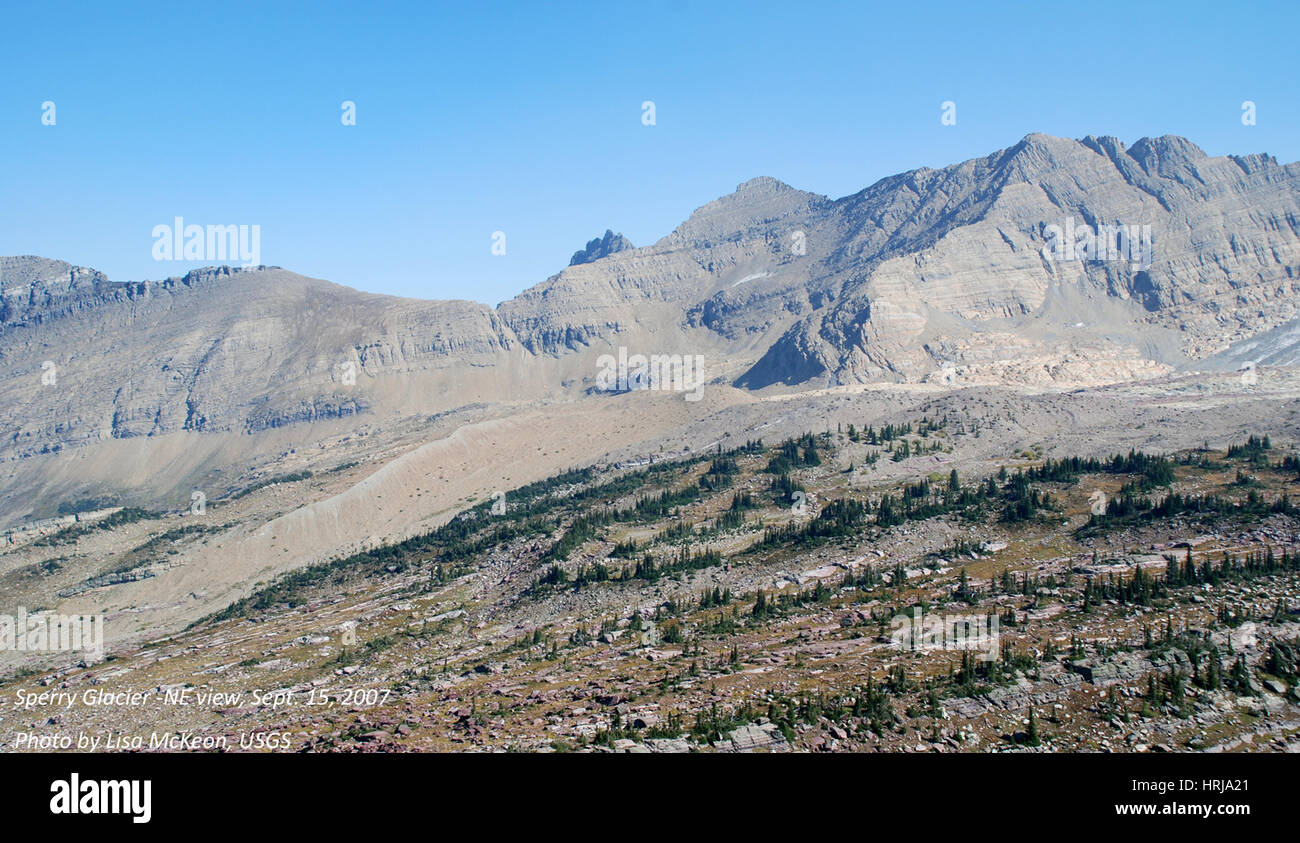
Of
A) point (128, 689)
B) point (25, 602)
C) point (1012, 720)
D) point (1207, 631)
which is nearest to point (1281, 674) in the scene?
point (1207, 631)

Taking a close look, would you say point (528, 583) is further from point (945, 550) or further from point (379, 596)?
point (945, 550)

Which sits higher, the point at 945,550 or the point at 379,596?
the point at 945,550

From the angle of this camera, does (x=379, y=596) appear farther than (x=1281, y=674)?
Yes

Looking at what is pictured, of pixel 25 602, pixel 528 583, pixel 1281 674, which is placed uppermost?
pixel 1281 674

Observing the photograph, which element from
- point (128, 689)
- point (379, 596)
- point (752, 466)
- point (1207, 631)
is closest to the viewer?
point (1207, 631)
